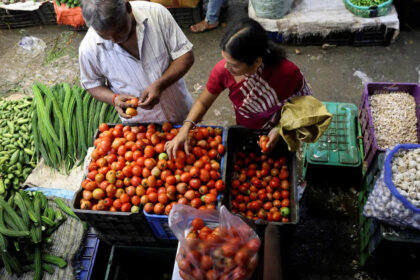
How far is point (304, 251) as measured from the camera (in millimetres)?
3260

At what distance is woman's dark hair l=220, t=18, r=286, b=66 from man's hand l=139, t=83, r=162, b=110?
786mm

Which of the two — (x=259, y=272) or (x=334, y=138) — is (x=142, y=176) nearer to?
(x=259, y=272)

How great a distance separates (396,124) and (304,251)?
1812 millimetres

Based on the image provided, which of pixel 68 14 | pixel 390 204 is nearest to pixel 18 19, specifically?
pixel 68 14

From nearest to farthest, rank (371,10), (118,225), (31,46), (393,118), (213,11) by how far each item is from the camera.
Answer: (118,225), (393,118), (371,10), (213,11), (31,46)

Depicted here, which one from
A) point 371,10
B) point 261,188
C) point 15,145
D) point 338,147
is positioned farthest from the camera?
point 371,10

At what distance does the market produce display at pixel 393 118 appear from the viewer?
11.3 feet

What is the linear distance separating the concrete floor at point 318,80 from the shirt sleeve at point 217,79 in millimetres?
1277

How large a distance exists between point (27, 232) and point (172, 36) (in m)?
2.22

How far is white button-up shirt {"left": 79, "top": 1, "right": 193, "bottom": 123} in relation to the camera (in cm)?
244

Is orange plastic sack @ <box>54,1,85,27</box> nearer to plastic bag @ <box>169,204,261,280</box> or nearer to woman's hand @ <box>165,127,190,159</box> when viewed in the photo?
woman's hand @ <box>165,127,190,159</box>

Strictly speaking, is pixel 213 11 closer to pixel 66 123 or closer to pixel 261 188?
pixel 66 123

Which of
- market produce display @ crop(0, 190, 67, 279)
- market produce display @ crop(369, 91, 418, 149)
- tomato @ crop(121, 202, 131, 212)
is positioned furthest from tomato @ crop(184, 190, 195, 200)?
market produce display @ crop(369, 91, 418, 149)

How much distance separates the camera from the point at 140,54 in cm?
250
